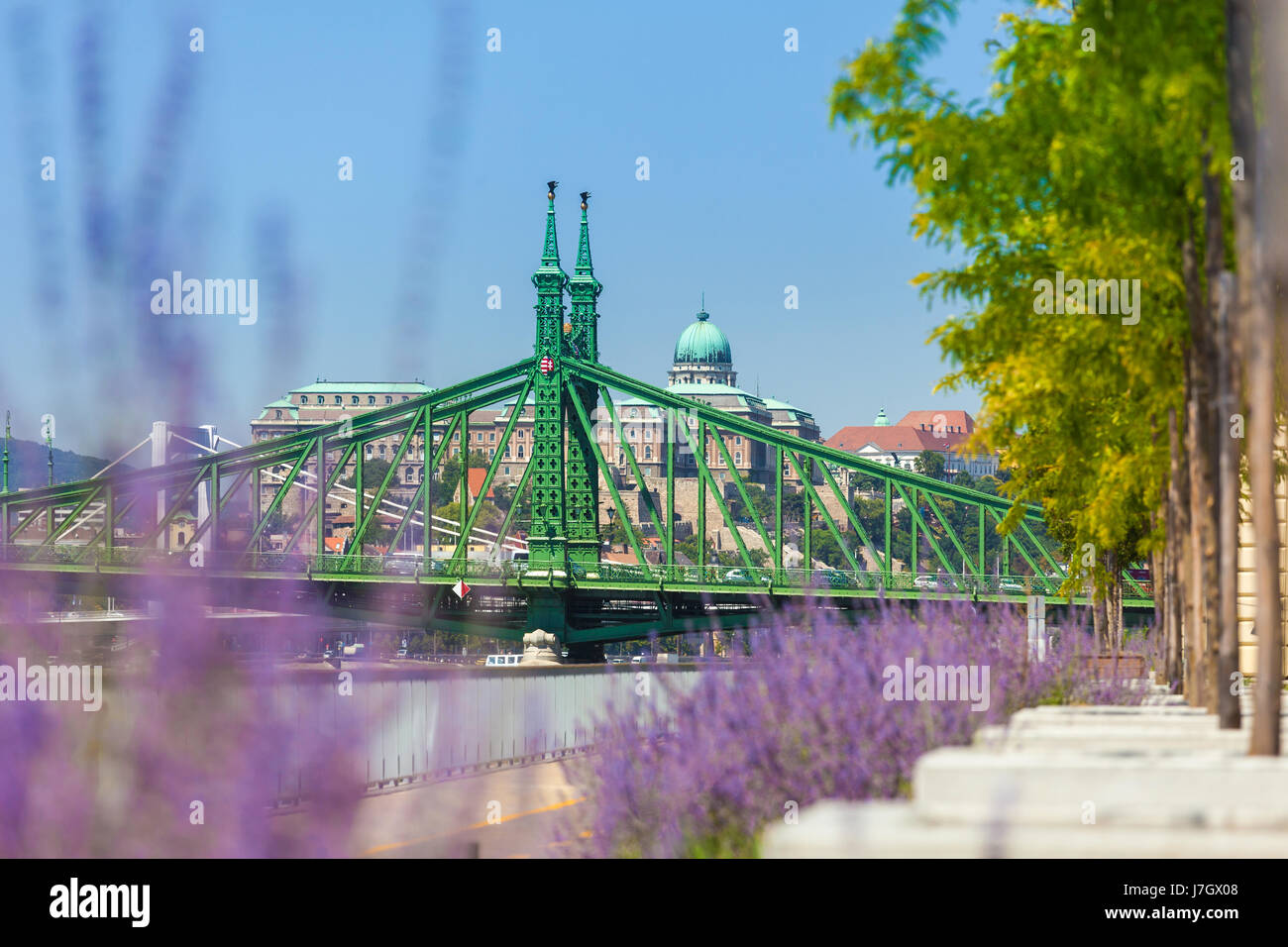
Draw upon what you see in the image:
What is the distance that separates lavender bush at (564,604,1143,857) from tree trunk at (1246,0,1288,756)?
8.11 ft

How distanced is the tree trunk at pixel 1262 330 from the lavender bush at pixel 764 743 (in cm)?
247

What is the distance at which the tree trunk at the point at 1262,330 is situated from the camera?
27.6 feet

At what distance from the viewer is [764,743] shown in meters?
9.75

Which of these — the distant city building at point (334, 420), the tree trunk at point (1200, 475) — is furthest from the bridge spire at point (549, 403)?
the tree trunk at point (1200, 475)

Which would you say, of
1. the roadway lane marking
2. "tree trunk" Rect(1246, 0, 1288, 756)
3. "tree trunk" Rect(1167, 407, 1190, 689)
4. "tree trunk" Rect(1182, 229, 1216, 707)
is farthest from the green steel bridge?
"tree trunk" Rect(1246, 0, 1288, 756)

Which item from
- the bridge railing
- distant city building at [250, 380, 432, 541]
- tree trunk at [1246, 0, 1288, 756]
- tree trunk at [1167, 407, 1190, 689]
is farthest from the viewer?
distant city building at [250, 380, 432, 541]

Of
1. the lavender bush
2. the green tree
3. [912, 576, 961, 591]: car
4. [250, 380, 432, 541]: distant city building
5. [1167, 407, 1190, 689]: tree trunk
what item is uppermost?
[250, 380, 432, 541]: distant city building

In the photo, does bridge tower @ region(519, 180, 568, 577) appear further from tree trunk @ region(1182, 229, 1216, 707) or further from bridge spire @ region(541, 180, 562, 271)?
tree trunk @ region(1182, 229, 1216, 707)

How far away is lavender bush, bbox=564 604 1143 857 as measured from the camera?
9.16m

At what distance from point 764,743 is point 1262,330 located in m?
3.78

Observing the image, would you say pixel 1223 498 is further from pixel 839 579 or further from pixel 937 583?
pixel 937 583

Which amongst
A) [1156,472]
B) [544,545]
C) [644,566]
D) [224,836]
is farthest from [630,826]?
[544,545]
